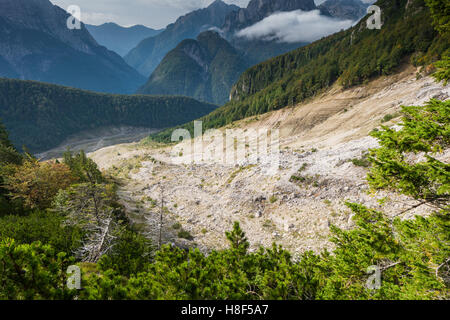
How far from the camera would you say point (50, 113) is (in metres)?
166

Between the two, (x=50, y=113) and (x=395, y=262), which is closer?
A: (x=395, y=262)

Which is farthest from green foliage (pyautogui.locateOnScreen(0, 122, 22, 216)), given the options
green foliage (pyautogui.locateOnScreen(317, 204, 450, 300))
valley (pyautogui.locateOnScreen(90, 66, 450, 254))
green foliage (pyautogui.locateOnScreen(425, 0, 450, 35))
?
green foliage (pyautogui.locateOnScreen(425, 0, 450, 35))

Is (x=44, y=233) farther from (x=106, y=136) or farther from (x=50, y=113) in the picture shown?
(x=50, y=113)

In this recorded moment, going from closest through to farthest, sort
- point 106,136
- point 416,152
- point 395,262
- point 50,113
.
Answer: point 416,152, point 395,262, point 50,113, point 106,136

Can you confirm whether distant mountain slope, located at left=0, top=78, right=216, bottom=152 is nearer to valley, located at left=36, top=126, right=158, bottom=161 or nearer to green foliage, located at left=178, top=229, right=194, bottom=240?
valley, located at left=36, top=126, right=158, bottom=161

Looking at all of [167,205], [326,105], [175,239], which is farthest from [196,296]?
[326,105]

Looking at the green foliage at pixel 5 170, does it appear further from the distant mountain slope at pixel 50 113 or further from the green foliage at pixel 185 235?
the distant mountain slope at pixel 50 113

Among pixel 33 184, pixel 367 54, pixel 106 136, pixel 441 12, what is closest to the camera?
pixel 441 12

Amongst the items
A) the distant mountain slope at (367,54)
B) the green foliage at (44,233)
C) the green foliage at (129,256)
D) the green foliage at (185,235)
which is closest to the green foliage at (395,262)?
the green foliage at (129,256)

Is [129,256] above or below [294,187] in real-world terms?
below

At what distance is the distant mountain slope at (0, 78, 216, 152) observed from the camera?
487ft

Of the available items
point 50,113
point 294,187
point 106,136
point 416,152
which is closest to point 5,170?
point 294,187

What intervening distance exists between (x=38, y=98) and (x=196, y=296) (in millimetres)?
227678
